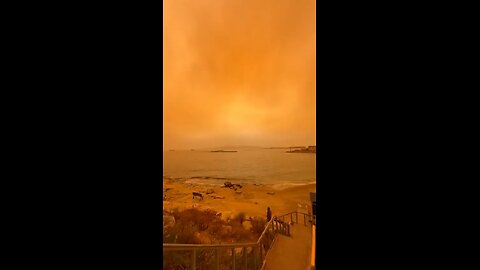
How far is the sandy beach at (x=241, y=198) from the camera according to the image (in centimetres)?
103

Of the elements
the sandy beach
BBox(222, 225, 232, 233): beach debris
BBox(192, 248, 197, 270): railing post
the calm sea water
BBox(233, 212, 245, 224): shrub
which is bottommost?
BBox(192, 248, 197, 270): railing post

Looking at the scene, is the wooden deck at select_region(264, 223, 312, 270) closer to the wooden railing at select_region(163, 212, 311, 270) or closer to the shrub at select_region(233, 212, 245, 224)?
the wooden railing at select_region(163, 212, 311, 270)

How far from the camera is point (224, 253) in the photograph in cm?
103

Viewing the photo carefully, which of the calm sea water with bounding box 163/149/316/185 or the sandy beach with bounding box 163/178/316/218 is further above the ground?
the calm sea water with bounding box 163/149/316/185

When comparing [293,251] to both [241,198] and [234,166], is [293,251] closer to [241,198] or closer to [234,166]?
[241,198]

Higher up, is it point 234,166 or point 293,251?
point 234,166

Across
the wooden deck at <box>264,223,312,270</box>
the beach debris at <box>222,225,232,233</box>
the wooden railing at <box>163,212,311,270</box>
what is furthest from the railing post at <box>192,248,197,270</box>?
the wooden deck at <box>264,223,312,270</box>

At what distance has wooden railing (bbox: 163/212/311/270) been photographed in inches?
39.9

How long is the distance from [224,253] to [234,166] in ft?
1.01

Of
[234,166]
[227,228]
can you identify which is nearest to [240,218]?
[227,228]

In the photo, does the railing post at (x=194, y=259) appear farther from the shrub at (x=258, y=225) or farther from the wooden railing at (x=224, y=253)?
the shrub at (x=258, y=225)

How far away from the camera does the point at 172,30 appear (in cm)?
107

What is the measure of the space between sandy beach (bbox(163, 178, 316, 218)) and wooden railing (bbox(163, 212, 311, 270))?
0.15 feet
